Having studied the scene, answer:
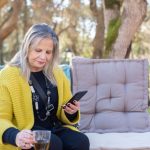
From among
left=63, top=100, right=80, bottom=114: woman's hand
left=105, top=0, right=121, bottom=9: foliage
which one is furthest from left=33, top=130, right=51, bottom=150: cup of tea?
left=105, top=0, right=121, bottom=9: foliage

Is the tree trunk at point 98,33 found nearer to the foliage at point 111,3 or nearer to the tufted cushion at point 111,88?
the foliage at point 111,3

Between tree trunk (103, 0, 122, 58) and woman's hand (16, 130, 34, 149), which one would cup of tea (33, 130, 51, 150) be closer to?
woman's hand (16, 130, 34, 149)

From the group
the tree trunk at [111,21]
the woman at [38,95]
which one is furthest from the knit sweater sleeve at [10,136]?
the tree trunk at [111,21]

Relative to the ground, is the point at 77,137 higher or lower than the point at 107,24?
lower

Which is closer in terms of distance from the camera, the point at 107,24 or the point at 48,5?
the point at 107,24

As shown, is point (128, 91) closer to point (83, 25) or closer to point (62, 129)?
point (62, 129)

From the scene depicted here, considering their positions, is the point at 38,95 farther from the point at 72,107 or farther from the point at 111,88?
the point at 111,88

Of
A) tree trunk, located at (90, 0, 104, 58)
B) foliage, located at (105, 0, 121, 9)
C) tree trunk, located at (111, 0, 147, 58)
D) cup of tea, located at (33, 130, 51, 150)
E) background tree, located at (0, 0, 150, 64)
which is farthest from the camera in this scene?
tree trunk, located at (90, 0, 104, 58)

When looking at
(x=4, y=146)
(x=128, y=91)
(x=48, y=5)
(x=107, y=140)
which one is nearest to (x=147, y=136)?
(x=107, y=140)

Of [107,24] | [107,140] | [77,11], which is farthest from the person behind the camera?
[77,11]

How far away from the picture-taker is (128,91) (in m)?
4.31

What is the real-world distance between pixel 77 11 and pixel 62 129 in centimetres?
1759

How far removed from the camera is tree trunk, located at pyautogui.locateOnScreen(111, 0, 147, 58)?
28.0 feet

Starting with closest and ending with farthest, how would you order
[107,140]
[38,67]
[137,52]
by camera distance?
[38,67] < [107,140] < [137,52]
